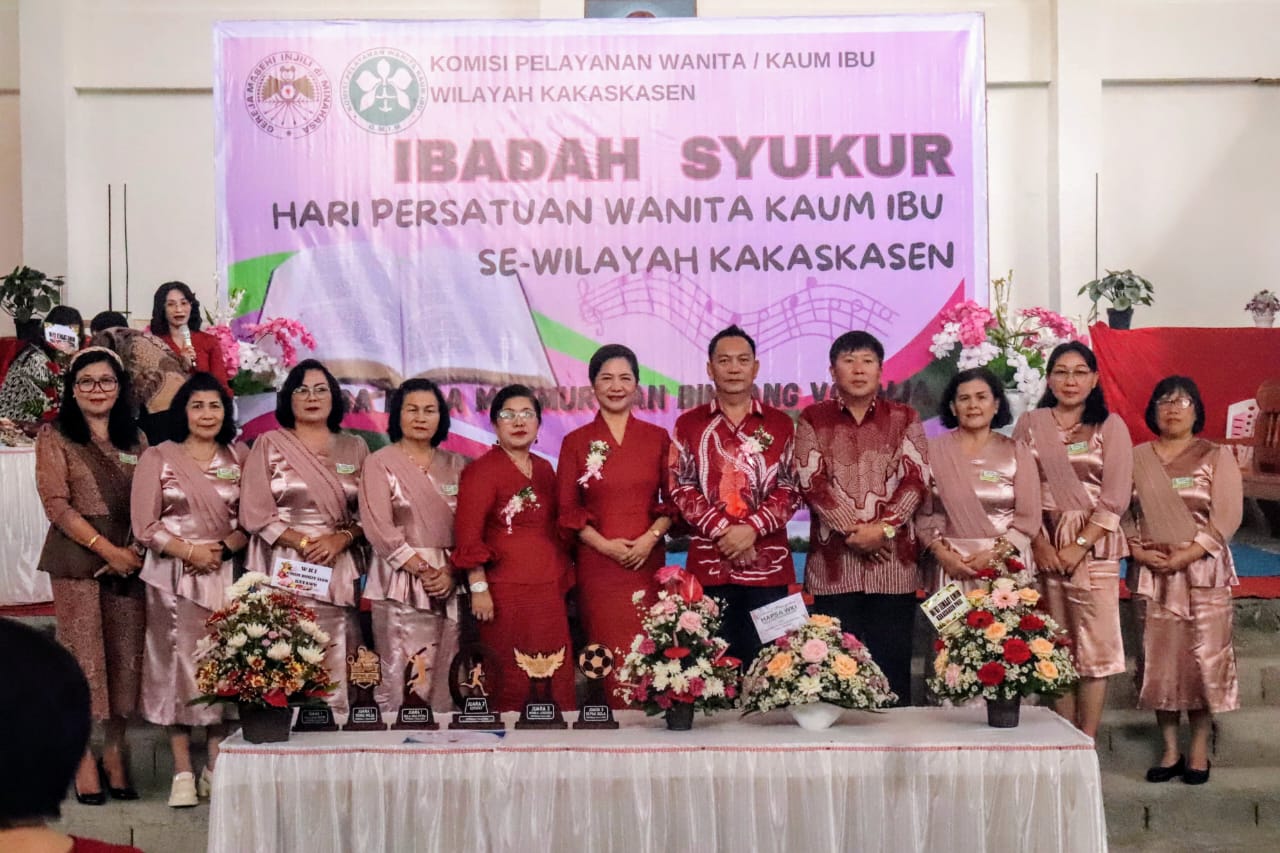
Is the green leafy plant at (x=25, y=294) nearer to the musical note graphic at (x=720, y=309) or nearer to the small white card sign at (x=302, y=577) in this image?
the musical note graphic at (x=720, y=309)

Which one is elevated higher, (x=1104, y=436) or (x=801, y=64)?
(x=801, y=64)

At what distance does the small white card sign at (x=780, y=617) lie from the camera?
3.42 meters

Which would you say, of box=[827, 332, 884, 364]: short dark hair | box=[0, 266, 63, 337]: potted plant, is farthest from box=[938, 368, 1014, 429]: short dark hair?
box=[0, 266, 63, 337]: potted plant

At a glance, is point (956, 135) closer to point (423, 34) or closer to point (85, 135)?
point (423, 34)

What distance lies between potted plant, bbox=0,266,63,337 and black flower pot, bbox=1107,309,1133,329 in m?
5.41

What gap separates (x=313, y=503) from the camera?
13.6 ft

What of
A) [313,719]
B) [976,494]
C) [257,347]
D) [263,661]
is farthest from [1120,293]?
[263,661]

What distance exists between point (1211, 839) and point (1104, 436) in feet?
3.80

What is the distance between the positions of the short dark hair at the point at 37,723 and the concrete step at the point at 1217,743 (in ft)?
12.0

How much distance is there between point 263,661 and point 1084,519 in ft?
7.74

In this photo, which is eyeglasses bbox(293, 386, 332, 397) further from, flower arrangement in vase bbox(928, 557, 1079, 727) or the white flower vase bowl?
flower arrangement in vase bbox(928, 557, 1079, 727)

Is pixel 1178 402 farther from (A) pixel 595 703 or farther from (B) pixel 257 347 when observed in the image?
(B) pixel 257 347

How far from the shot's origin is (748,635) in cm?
399

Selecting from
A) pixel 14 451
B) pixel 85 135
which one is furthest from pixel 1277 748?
pixel 85 135
